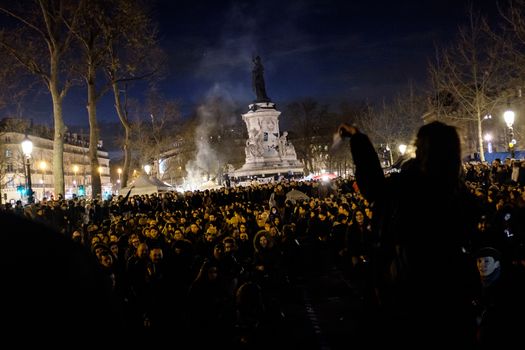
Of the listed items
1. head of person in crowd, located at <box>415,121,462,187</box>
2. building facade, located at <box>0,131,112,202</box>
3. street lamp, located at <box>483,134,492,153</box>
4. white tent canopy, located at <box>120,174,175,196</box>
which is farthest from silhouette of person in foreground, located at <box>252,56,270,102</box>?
head of person in crowd, located at <box>415,121,462,187</box>

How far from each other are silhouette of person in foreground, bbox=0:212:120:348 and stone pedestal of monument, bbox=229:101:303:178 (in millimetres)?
52453

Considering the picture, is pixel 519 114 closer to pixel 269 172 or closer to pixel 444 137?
pixel 269 172

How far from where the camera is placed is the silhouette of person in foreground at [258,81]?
56216mm

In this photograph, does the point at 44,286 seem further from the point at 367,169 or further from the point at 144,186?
the point at 144,186

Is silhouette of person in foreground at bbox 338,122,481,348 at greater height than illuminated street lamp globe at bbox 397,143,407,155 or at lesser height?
lesser

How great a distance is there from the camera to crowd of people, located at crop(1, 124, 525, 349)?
2.33m

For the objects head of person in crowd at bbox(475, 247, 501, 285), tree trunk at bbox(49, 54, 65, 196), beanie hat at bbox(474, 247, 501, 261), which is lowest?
head of person in crowd at bbox(475, 247, 501, 285)

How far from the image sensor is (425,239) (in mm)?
2324

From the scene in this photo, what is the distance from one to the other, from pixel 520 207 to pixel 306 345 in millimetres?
4508

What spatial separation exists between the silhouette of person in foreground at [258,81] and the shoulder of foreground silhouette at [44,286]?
182 feet

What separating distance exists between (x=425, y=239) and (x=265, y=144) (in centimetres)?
5254

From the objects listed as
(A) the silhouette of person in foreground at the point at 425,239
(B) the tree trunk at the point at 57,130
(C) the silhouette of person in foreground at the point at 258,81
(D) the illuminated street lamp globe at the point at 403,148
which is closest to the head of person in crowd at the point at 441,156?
(A) the silhouette of person in foreground at the point at 425,239

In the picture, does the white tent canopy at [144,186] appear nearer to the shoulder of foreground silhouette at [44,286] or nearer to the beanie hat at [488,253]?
the beanie hat at [488,253]

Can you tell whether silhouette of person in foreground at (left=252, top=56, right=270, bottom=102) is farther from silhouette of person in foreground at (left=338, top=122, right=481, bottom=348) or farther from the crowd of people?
silhouette of person in foreground at (left=338, top=122, right=481, bottom=348)
